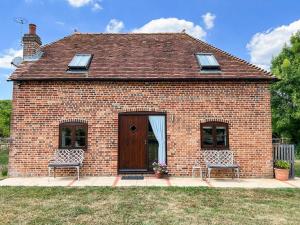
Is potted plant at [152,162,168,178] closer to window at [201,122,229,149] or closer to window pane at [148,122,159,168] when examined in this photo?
window pane at [148,122,159,168]

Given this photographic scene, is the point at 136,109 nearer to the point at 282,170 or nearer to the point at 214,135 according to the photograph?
the point at 214,135

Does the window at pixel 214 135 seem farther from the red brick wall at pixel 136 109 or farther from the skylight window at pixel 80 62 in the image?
the skylight window at pixel 80 62

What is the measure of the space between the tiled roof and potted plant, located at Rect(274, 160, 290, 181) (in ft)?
11.1

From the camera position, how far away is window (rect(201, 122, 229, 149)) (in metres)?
11.4

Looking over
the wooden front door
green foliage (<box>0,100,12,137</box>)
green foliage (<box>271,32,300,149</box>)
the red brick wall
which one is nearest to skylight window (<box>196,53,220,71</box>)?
the red brick wall

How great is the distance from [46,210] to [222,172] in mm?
6961

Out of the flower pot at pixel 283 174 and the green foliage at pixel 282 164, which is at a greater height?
the green foliage at pixel 282 164

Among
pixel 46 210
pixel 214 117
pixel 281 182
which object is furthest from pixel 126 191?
pixel 281 182

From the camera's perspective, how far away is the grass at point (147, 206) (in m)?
6.12

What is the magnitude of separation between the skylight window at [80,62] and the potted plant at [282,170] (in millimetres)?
8688

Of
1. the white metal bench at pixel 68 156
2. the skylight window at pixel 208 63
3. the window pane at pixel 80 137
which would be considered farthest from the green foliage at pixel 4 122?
the skylight window at pixel 208 63

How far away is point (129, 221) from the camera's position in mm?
5977

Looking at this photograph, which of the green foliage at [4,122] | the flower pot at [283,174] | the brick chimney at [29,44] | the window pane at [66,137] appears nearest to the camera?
the flower pot at [283,174]

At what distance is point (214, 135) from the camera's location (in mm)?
11461
